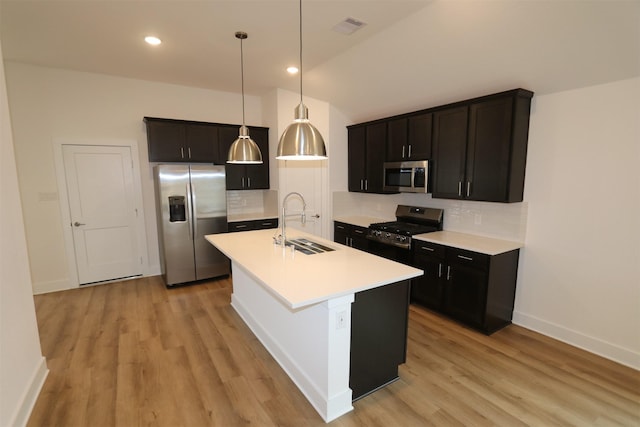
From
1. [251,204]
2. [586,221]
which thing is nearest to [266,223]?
[251,204]

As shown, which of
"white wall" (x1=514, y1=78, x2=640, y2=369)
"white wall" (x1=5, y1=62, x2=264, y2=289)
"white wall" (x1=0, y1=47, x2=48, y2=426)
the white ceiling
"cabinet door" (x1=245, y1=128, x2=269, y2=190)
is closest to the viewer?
"white wall" (x1=0, y1=47, x2=48, y2=426)

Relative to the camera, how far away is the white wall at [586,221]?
2.50 meters

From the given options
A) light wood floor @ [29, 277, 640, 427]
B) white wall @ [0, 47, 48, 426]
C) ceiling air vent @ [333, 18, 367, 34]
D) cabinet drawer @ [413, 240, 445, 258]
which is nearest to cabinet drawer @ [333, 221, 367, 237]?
cabinet drawer @ [413, 240, 445, 258]

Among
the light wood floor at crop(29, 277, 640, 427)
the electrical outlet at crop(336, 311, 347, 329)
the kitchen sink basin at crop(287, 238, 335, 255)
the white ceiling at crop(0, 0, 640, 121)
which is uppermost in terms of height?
the white ceiling at crop(0, 0, 640, 121)

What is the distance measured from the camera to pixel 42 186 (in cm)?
398

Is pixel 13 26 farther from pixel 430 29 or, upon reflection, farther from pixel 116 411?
pixel 430 29

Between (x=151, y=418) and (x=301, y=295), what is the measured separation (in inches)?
53.5

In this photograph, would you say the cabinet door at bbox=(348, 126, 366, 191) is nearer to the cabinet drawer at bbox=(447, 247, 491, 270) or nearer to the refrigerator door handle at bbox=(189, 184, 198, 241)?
the cabinet drawer at bbox=(447, 247, 491, 270)

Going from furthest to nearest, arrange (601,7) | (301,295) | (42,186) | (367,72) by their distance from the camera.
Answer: (42,186), (367,72), (601,7), (301,295)

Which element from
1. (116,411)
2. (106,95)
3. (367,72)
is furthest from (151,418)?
(106,95)

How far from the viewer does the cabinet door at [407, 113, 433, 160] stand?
144 inches

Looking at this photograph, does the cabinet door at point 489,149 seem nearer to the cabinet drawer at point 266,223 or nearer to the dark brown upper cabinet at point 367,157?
the dark brown upper cabinet at point 367,157

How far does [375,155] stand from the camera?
14.6ft

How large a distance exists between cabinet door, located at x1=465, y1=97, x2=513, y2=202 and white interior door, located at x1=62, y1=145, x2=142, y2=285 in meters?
4.49
